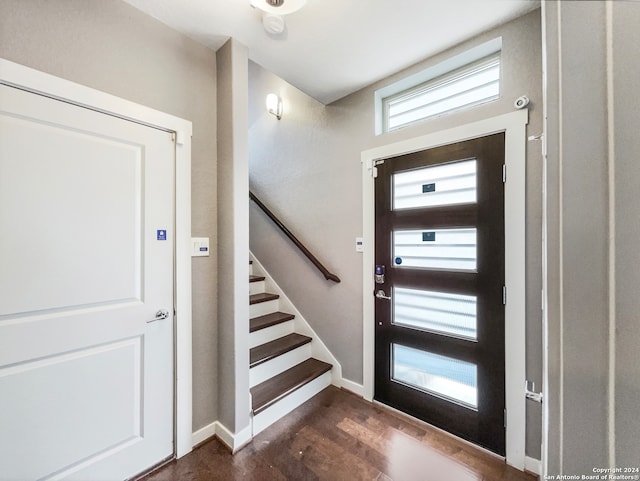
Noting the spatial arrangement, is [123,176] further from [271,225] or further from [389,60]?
[389,60]

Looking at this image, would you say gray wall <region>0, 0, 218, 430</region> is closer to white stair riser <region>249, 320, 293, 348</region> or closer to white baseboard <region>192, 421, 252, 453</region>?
white baseboard <region>192, 421, 252, 453</region>

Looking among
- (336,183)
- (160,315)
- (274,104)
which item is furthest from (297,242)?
(274,104)

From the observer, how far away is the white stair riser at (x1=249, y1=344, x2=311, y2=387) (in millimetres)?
2080

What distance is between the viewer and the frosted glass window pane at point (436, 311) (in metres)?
1.75

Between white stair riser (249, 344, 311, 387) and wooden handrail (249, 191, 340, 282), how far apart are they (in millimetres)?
736

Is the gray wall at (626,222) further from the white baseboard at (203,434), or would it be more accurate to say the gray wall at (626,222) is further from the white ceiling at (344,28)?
the white baseboard at (203,434)

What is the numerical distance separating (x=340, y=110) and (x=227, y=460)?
9.00ft

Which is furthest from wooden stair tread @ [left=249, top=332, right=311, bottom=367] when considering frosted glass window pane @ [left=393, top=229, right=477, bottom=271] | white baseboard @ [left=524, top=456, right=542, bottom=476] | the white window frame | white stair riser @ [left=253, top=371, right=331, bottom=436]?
the white window frame

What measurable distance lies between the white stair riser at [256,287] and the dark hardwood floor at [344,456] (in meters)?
1.32

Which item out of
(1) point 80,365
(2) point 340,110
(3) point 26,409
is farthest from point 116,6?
(3) point 26,409

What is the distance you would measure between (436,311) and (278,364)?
4.49 feet

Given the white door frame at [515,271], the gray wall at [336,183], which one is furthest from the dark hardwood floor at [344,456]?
the gray wall at [336,183]

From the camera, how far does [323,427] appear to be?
1.88 m

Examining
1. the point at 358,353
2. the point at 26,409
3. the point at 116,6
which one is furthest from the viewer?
the point at 358,353
